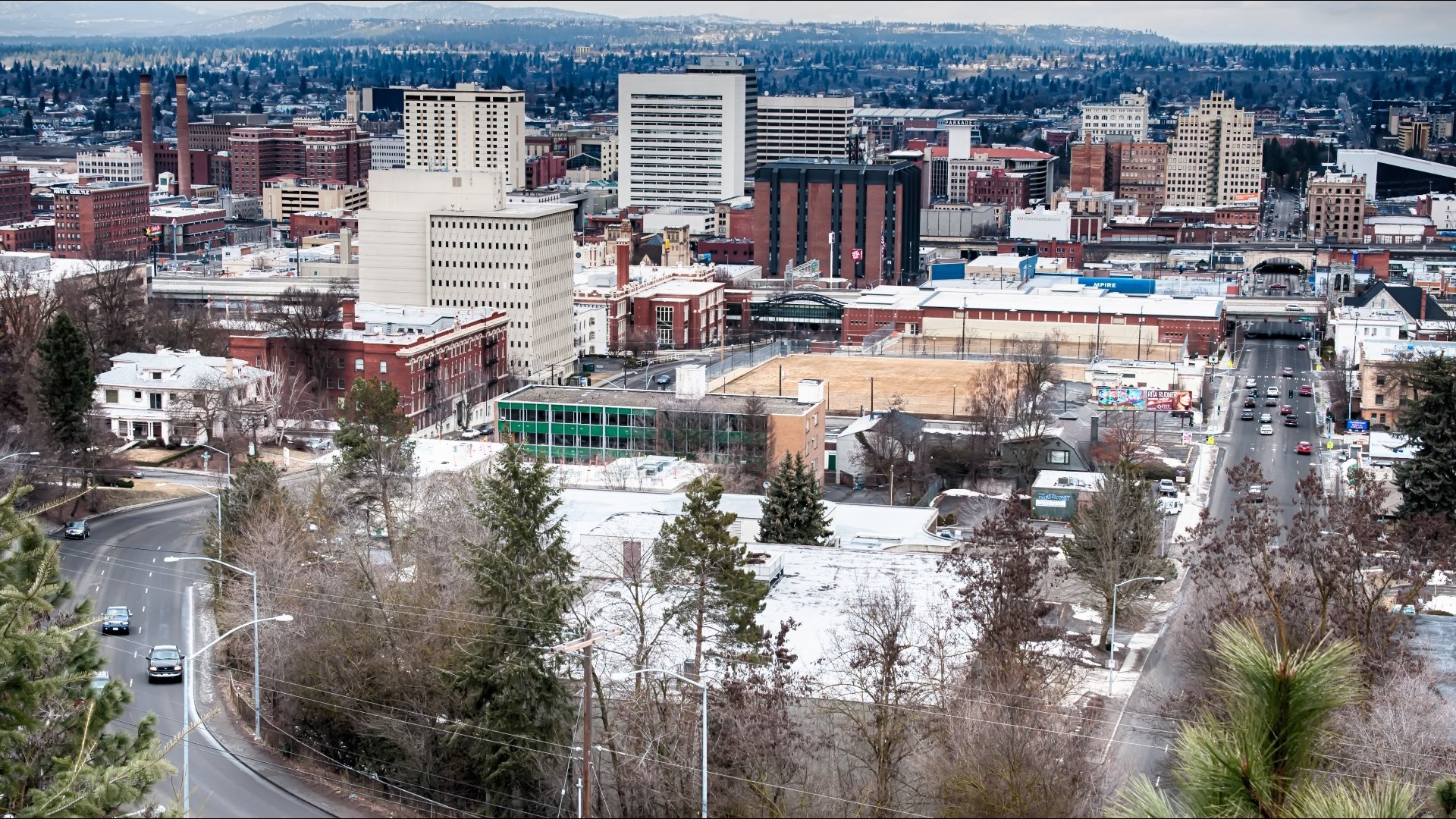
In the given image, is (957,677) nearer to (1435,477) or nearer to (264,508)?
(264,508)

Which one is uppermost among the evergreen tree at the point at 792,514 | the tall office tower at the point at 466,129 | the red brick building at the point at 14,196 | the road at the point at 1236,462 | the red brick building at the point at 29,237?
the tall office tower at the point at 466,129

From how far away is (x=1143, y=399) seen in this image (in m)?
44.7

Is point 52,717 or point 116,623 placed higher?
point 52,717

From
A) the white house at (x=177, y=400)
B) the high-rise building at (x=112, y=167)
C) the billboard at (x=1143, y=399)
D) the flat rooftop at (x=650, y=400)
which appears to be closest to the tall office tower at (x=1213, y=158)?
the high-rise building at (x=112, y=167)

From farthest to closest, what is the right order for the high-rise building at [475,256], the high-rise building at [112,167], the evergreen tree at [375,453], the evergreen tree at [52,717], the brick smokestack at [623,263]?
the high-rise building at [112,167]
the brick smokestack at [623,263]
the high-rise building at [475,256]
the evergreen tree at [375,453]
the evergreen tree at [52,717]

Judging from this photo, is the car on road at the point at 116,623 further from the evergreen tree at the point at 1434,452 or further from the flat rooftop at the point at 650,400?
the evergreen tree at the point at 1434,452

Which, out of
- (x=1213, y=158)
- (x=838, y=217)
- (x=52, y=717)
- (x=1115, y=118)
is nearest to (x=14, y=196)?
(x=838, y=217)

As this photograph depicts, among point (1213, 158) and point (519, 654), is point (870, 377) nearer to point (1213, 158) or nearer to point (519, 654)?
point (519, 654)

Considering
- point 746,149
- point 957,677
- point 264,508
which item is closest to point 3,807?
point 957,677

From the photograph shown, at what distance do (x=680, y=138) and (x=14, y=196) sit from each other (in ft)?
103

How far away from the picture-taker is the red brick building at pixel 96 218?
238 ft

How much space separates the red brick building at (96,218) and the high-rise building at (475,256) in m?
25.6

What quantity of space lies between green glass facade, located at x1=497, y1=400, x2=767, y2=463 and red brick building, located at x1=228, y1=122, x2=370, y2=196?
6657 centimetres

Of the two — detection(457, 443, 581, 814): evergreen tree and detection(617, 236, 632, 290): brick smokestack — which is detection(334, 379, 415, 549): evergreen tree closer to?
detection(457, 443, 581, 814): evergreen tree
